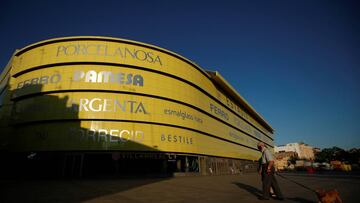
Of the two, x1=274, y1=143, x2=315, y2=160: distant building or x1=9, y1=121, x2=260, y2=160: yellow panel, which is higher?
x1=274, y1=143, x2=315, y2=160: distant building

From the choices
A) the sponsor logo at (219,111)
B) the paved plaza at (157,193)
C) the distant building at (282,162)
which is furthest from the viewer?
the distant building at (282,162)

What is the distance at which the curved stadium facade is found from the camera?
70.0ft

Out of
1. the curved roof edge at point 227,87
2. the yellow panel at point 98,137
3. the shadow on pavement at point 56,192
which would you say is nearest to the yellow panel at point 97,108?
the yellow panel at point 98,137

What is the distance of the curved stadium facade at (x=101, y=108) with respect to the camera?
21.3 m

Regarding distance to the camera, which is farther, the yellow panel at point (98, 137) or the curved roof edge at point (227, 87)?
the curved roof edge at point (227, 87)

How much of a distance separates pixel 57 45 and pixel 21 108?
8065 millimetres

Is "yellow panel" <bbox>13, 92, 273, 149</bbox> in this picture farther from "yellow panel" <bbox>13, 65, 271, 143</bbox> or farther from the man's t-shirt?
the man's t-shirt

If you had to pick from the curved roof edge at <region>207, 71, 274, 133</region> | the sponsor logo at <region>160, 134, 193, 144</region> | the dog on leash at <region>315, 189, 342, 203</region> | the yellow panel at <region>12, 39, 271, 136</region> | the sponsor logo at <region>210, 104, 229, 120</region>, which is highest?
the curved roof edge at <region>207, 71, 274, 133</region>

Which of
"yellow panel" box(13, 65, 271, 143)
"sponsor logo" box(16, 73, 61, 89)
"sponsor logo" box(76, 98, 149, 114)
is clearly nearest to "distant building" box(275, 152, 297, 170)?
"yellow panel" box(13, 65, 271, 143)

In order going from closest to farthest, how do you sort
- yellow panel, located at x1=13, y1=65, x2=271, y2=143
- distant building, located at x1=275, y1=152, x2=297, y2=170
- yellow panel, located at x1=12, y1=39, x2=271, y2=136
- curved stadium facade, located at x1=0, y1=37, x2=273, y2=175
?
curved stadium facade, located at x1=0, y1=37, x2=273, y2=175
yellow panel, located at x1=13, y1=65, x2=271, y2=143
yellow panel, located at x1=12, y1=39, x2=271, y2=136
distant building, located at x1=275, y1=152, x2=297, y2=170

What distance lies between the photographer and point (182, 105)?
27484 millimetres

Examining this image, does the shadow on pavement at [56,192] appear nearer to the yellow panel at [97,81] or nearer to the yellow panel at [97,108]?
the yellow panel at [97,108]

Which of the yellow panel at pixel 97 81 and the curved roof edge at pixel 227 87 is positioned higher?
the curved roof edge at pixel 227 87

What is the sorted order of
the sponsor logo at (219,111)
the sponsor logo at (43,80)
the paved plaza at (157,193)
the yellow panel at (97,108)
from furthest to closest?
the sponsor logo at (219,111), the sponsor logo at (43,80), the yellow panel at (97,108), the paved plaza at (157,193)
